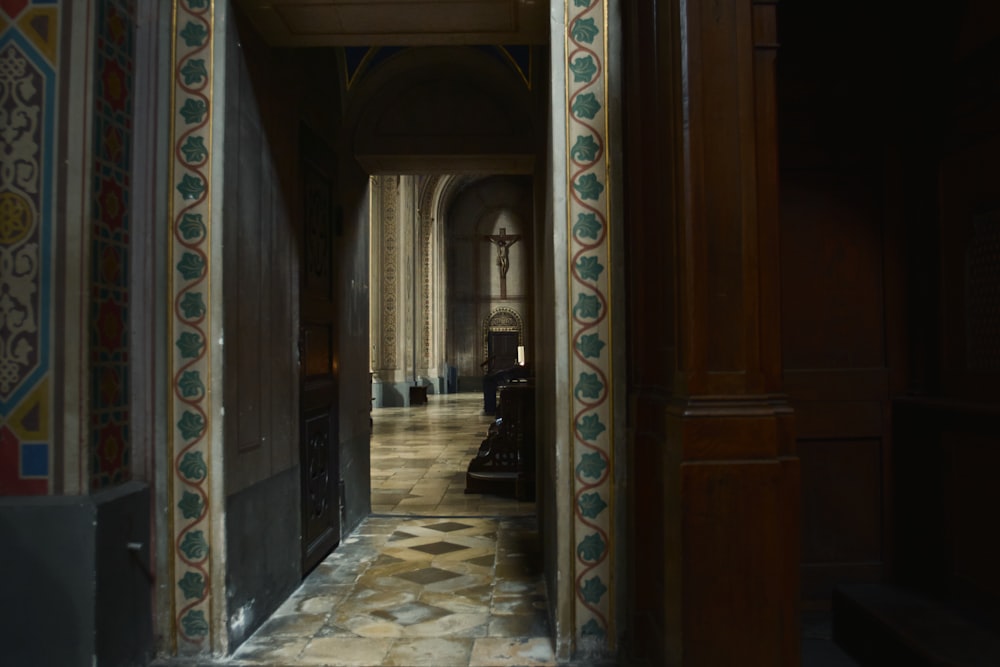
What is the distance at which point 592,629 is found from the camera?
268cm

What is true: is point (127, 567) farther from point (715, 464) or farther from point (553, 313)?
point (715, 464)

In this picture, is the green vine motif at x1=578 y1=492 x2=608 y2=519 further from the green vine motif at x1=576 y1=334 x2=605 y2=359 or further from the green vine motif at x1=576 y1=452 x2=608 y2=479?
the green vine motif at x1=576 y1=334 x2=605 y2=359

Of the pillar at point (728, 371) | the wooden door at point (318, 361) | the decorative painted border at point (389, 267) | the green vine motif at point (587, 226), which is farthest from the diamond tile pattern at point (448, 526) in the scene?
the decorative painted border at point (389, 267)

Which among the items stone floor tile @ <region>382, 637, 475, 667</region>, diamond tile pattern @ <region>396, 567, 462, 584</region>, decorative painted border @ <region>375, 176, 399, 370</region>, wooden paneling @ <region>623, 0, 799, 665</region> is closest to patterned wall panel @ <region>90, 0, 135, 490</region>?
stone floor tile @ <region>382, 637, 475, 667</region>

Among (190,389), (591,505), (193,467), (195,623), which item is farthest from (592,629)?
(190,389)

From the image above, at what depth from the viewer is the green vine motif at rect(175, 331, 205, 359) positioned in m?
2.69

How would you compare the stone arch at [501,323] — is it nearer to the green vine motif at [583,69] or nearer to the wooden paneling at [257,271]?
the wooden paneling at [257,271]

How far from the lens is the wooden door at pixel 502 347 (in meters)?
22.6

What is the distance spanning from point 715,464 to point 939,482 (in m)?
1.27

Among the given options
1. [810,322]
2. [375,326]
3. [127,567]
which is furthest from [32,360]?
[375,326]

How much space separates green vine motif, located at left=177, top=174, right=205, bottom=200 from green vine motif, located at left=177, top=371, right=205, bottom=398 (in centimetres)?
67

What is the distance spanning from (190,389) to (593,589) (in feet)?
5.53

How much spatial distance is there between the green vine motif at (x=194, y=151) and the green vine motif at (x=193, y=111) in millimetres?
78

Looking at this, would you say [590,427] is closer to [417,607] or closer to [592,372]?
[592,372]
